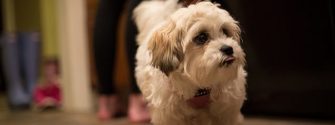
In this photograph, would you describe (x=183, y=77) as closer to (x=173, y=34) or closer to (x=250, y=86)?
(x=173, y=34)

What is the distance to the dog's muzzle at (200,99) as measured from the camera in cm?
128

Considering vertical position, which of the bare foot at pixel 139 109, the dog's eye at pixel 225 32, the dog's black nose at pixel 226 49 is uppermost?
the dog's eye at pixel 225 32

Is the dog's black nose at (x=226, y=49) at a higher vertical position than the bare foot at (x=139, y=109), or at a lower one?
higher

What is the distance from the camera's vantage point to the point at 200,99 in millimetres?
1291

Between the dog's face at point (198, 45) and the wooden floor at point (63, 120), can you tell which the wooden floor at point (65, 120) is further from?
the dog's face at point (198, 45)

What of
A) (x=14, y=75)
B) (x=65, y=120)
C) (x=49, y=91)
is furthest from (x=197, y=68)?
(x=14, y=75)

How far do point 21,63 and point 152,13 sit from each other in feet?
5.55

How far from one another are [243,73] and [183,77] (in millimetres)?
197

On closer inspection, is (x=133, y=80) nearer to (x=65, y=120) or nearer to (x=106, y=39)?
(x=106, y=39)

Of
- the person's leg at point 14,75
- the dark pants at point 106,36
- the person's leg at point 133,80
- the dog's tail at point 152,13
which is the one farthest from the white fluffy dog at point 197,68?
the person's leg at point 14,75

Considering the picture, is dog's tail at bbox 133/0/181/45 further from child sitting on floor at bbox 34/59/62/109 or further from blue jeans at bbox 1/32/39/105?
blue jeans at bbox 1/32/39/105

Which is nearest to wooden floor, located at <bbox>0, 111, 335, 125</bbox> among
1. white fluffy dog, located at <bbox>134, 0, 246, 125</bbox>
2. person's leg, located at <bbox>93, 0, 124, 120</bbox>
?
person's leg, located at <bbox>93, 0, 124, 120</bbox>

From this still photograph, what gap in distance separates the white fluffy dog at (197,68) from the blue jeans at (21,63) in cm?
175

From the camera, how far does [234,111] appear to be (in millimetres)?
1307
